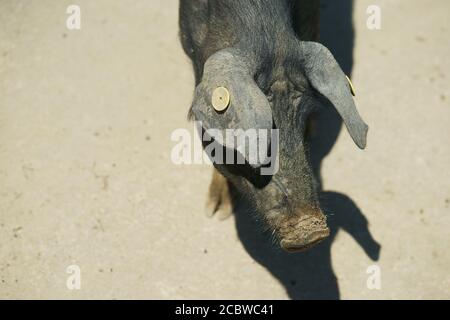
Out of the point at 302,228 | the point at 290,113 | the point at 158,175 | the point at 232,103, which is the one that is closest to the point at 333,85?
the point at 290,113

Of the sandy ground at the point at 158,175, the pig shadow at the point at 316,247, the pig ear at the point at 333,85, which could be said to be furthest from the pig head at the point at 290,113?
the sandy ground at the point at 158,175

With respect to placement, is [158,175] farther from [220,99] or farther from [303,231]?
[220,99]

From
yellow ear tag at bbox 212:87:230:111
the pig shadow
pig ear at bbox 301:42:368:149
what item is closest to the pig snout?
pig ear at bbox 301:42:368:149

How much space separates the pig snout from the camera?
3721mm

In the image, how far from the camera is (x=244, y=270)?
190 inches

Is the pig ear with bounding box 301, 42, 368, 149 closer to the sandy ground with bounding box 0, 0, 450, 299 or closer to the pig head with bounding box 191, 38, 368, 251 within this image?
the pig head with bounding box 191, 38, 368, 251

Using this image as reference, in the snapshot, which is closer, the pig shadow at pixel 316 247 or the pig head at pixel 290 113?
the pig head at pixel 290 113

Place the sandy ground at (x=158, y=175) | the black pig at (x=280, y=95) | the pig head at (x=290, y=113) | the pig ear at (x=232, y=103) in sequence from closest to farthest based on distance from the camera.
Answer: the pig ear at (x=232, y=103), the black pig at (x=280, y=95), the pig head at (x=290, y=113), the sandy ground at (x=158, y=175)

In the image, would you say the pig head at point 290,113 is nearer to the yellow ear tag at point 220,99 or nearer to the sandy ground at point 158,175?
the yellow ear tag at point 220,99

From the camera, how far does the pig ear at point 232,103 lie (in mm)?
3297

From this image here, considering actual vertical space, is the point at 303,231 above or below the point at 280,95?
below

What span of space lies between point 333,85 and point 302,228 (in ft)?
2.75

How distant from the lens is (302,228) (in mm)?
3723
